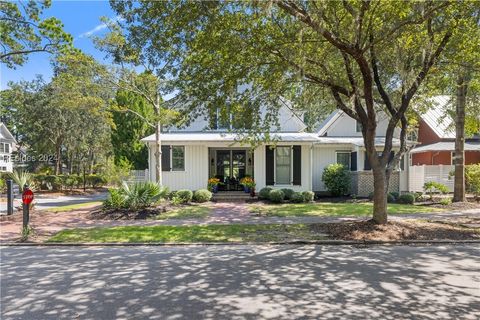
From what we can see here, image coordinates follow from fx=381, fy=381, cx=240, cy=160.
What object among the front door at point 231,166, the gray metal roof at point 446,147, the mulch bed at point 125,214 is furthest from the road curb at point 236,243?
the gray metal roof at point 446,147

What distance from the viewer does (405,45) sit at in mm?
10141

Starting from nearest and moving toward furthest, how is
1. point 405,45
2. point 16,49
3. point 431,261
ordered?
point 431,261 → point 405,45 → point 16,49

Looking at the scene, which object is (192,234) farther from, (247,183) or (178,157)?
(178,157)

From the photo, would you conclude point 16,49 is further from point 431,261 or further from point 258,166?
point 431,261

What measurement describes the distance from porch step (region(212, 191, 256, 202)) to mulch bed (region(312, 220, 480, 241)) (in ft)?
26.1

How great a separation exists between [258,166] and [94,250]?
1199 centimetres

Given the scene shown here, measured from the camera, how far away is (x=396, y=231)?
9953mm

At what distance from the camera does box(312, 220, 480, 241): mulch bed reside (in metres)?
9.54

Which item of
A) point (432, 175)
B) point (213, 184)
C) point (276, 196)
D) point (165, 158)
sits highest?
point (165, 158)

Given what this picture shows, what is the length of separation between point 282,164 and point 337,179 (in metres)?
3.06

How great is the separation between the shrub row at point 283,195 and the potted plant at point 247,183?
0.85m

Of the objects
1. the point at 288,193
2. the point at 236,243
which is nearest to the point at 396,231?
the point at 236,243

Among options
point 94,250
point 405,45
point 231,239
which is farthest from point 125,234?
point 405,45

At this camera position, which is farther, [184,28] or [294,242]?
[294,242]
